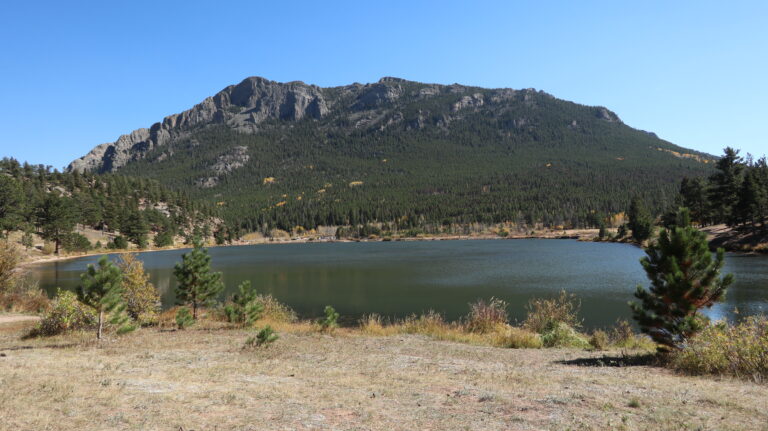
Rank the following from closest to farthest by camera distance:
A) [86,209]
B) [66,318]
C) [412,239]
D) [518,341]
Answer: [518,341], [66,318], [86,209], [412,239]

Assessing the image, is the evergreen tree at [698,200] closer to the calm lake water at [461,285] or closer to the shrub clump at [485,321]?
the calm lake water at [461,285]

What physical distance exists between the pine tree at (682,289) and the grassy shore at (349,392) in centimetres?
135

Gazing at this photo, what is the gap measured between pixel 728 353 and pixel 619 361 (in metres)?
3.18

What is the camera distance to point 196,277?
22.7 m

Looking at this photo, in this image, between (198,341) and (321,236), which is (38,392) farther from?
(321,236)

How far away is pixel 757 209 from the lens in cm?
6178

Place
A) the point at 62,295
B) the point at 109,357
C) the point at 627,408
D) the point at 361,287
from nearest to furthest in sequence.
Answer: the point at 627,408, the point at 109,357, the point at 62,295, the point at 361,287

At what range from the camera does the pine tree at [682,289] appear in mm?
12391

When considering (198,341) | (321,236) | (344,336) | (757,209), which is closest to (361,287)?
(344,336)

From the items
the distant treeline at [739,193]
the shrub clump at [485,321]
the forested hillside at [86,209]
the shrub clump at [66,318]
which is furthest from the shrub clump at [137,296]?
the distant treeline at [739,193]

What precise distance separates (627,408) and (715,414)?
1.33 m

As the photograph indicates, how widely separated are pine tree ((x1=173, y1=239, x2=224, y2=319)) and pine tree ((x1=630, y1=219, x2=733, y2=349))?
67.4ft

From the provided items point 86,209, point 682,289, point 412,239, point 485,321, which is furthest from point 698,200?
point 86,209

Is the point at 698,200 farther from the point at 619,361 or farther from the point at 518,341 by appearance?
the point at 619,361
